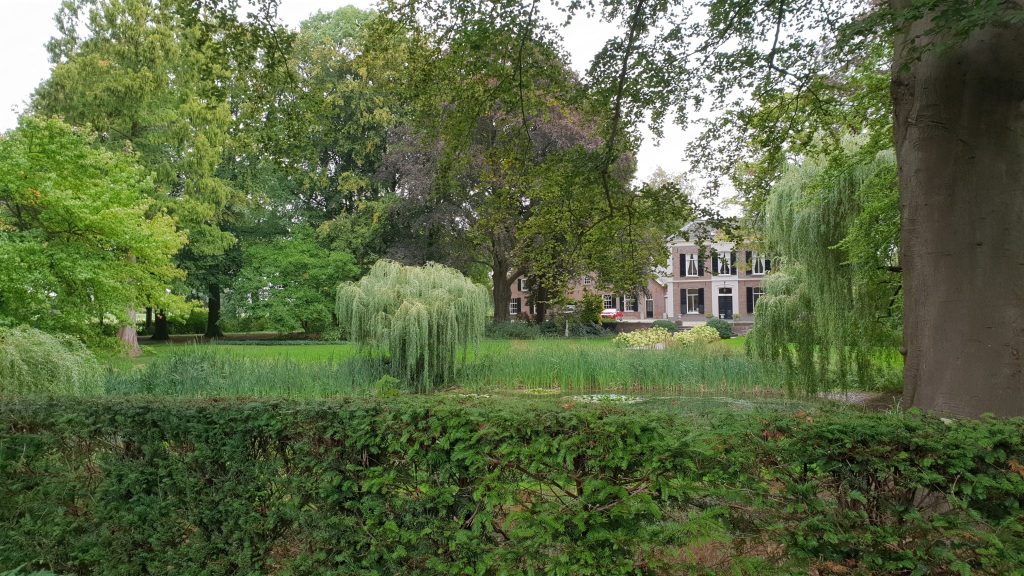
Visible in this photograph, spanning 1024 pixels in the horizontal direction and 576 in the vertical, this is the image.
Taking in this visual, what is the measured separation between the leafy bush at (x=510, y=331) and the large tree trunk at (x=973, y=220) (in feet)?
65.6

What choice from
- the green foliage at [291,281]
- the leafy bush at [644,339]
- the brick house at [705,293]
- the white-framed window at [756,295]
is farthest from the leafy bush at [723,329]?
the brick house at [705,293]

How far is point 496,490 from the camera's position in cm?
257

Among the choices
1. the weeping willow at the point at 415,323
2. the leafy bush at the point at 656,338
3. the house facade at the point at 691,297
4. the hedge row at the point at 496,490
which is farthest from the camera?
the house facade at the point at 691,297

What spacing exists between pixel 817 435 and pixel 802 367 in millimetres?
7886

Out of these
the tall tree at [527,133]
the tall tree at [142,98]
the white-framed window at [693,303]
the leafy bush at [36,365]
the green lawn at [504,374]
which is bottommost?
the green lawn at [504,374]

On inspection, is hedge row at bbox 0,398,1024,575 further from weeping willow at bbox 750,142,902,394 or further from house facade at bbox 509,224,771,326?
house facade at bbox 509,224,771,326

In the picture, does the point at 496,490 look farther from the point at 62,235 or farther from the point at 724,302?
the point at 724,302

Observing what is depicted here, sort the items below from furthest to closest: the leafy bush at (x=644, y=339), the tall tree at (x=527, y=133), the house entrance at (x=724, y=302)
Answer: the house entrance at (x=724, y=302) → the leafy bush at (x=644, y=339) → the tall tree at (x=527, y=133)

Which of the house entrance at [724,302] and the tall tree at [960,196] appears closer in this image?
the tall tree at [960,196]

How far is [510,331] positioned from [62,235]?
650 inches

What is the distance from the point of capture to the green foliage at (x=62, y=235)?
350 inches

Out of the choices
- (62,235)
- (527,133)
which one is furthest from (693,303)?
(62,235)

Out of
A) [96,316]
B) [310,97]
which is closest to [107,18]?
[96,316]

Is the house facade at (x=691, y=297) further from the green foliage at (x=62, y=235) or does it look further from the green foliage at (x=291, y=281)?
the green foliage at (x=62, y=235)
